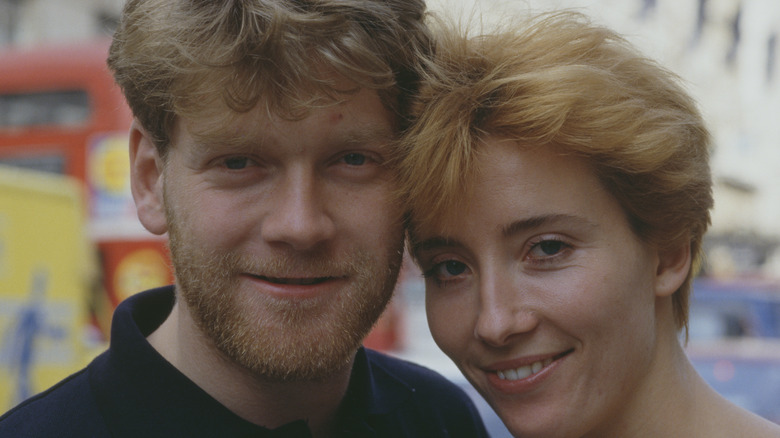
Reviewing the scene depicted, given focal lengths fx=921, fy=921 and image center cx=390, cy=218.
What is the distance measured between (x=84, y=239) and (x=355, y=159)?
187 inches

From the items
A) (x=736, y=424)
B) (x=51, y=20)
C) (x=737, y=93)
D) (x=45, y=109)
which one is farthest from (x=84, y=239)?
(x=737, y=93)

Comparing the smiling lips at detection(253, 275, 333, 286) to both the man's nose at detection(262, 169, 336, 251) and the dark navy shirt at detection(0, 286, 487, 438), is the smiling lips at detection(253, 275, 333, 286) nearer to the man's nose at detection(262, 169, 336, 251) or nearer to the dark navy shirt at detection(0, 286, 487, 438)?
the man's nose at detection(262, 169, 336, 251)

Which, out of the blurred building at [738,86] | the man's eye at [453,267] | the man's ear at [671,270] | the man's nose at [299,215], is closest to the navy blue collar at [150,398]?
the man's nose at [299,215]

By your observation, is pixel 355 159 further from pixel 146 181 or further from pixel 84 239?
pixel 84 239

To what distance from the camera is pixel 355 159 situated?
A: 233 cm

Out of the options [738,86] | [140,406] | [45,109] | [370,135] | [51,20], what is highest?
[738,86]

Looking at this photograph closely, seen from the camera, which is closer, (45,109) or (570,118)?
(570,118)

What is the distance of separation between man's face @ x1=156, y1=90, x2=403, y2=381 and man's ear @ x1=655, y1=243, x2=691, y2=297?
0.72 meters

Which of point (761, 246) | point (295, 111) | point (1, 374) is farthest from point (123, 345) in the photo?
point (761, 246)

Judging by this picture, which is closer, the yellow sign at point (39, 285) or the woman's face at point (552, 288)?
the woman's face at point (552, 288)

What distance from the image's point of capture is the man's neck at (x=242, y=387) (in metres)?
2.35

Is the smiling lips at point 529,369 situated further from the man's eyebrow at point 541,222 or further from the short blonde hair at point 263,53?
the short blonde hair at point 263,53

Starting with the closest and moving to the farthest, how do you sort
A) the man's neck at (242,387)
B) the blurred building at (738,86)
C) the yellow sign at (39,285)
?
the man's neck at (242,387) → the yellow sign at (39,285) → the blurred building at (738,86)

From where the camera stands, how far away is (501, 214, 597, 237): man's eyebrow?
7.25ft
